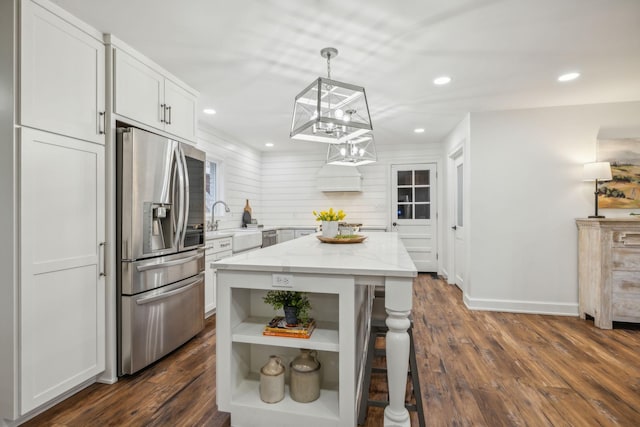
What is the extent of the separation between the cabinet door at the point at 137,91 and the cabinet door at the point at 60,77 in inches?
4.1

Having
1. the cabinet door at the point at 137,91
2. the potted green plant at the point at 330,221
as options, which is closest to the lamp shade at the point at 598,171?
the potted green plant at the point at 330,221

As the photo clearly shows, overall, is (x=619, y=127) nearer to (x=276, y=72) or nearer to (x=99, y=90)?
(x=276, y=72)

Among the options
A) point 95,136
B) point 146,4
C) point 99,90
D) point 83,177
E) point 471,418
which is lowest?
point 471,418

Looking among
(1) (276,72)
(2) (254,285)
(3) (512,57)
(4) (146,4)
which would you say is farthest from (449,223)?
(4) (146,4)

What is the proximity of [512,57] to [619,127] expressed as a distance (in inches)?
84.4

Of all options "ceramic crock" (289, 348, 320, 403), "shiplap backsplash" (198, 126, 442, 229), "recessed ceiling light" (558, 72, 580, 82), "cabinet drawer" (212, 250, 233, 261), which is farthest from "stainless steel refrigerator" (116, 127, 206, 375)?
"recessed ceiling light" (558, 72, 580, 82)

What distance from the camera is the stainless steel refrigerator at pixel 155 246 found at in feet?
7.64

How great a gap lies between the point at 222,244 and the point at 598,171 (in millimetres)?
4225

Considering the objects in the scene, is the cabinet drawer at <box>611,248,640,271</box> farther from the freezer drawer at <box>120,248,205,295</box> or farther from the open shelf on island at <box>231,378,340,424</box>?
the freezer drawer at <box>120,248,205,295</box>

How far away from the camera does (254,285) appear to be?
1728 millimetres

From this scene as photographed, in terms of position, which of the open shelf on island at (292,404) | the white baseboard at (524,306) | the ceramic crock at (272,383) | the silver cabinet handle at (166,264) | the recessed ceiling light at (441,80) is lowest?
the white baseboard at (524,306)

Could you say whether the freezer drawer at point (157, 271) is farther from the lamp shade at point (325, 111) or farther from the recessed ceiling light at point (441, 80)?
the recessed ceiling light at point (441, 80)

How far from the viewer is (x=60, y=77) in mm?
1979

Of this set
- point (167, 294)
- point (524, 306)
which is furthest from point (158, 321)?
point (524, 306)
